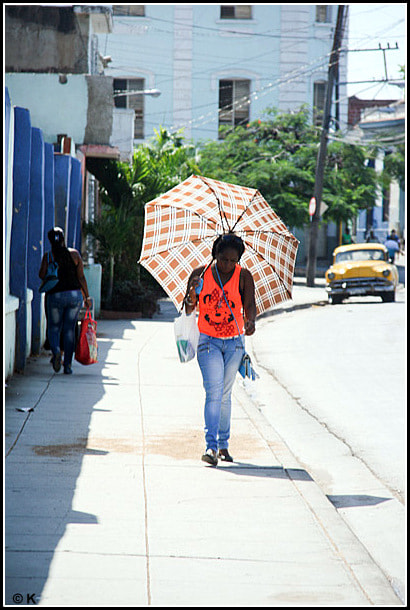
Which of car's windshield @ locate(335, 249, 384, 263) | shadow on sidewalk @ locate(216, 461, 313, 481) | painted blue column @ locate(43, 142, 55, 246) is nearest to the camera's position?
shadow on sidewalk @ locate(216, 461, 313, 481)

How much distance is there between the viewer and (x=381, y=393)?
11695 mm

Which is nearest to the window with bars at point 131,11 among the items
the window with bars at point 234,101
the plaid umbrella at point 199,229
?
the window with bars at point 234,101

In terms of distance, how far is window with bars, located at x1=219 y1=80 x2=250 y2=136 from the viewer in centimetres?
4244

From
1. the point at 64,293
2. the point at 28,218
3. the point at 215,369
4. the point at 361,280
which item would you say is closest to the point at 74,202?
the point at 28,218

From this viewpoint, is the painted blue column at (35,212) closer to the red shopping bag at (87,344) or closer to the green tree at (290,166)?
the red shopping bag at (87,344)

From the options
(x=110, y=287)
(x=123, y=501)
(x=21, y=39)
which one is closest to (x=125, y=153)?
(x=110, y=287)

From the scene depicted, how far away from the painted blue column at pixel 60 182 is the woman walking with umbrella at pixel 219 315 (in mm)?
9220

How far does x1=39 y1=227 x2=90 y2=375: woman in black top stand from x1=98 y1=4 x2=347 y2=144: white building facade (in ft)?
102

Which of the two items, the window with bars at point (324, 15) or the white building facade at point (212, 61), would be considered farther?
the window with bars at point (324, 15)

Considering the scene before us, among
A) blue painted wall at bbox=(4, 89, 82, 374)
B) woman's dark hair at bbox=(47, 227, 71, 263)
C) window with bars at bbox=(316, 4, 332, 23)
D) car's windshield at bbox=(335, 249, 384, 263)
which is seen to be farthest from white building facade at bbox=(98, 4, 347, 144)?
woman's dark hair at bbox=(47, 227, 71, 263)

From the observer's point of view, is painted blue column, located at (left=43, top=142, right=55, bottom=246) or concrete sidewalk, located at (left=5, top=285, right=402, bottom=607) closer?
concrete sidewalk, located at (left=5, top=285, right=402, bottom=607)

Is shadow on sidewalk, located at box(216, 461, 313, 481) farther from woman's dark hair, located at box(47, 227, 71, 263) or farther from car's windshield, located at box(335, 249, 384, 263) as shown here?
car's windshield, located at box(335, 249, 384, 263)

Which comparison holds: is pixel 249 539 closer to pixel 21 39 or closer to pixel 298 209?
pixel 21 39

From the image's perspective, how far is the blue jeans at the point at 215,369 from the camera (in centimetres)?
718
